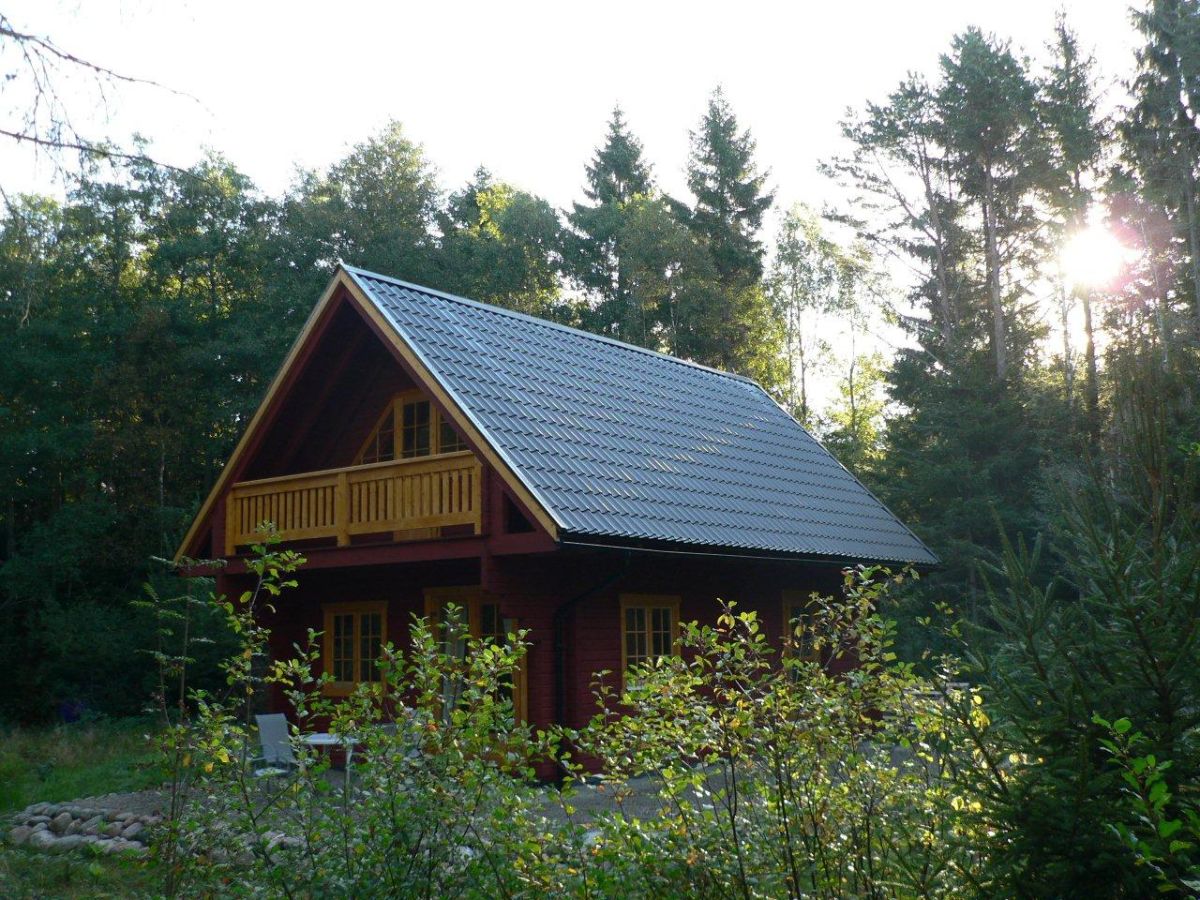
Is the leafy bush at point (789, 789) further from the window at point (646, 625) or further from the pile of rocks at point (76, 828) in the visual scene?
the window at point (646, 625)

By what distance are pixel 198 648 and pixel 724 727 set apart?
19364 mm

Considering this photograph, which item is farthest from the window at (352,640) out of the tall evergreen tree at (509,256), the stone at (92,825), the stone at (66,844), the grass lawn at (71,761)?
the tall evergreen tree at (509,256)

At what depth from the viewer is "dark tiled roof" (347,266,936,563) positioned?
40.2 ft

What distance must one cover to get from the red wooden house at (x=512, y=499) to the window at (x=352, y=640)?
0.10ft

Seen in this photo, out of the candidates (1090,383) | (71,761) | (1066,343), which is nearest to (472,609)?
(71,761)

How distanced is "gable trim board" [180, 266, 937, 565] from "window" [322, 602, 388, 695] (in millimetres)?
2188

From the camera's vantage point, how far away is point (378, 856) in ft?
14.0

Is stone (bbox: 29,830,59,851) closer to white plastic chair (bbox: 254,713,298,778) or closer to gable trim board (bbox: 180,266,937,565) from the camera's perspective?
white plastic chair (bbox: 254,713,298,778)

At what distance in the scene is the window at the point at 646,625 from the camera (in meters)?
13.8

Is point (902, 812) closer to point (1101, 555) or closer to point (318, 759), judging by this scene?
point (1101, 555)

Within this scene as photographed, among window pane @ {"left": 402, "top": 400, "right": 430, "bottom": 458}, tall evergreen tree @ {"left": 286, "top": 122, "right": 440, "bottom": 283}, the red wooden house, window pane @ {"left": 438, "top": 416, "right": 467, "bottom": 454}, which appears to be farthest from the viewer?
tall evergreen tree @ {"left": 286, "top": 122, "right": 440, "bottom": 283}

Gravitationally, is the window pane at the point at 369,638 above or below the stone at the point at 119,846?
above

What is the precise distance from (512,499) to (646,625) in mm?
3250

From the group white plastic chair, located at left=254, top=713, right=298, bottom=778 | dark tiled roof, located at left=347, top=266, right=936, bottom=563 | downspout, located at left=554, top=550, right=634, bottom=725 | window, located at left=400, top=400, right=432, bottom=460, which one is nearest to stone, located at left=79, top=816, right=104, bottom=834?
white plastic chair, located at left=254, top=713, right=298, bottom=778
